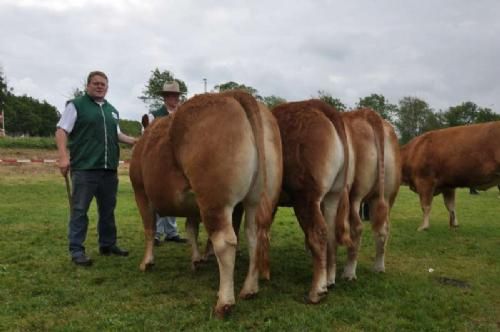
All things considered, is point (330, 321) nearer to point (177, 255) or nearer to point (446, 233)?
point (177, 255)

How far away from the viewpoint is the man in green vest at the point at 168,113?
24.8 feet

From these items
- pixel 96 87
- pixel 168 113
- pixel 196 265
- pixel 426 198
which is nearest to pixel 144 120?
pixel 168 113

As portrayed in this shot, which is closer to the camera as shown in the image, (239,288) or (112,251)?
(239,288)

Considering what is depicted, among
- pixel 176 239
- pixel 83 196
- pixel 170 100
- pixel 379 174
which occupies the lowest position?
pixel 176 239

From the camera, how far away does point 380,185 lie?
551 centimetres

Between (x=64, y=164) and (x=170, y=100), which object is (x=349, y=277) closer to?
(x=64, y=164)

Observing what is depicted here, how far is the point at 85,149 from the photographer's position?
6.06 metres

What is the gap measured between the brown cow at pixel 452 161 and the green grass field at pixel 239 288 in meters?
1.44

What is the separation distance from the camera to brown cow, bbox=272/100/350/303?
461 cm

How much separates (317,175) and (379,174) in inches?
48.4

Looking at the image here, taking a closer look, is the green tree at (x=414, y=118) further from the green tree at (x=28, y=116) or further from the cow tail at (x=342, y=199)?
the cow tail at (x=342, y=199)

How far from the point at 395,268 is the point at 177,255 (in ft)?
10.2

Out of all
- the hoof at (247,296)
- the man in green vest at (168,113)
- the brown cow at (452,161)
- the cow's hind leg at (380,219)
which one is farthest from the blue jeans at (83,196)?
the brown cow at (452,161)

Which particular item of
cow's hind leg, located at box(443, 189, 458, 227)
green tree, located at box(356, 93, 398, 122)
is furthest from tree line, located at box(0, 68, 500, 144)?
cow's hind leg, located at box(443, 189, 458, 227)
